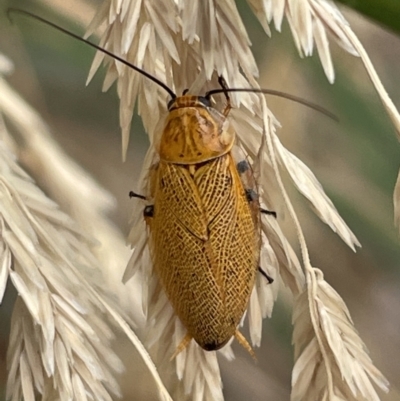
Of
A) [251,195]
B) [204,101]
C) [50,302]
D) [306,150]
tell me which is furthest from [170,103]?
[306,150]

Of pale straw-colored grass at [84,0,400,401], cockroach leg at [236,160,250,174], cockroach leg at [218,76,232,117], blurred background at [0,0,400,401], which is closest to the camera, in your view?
pale straw-colored grass at [84,0,400,401]

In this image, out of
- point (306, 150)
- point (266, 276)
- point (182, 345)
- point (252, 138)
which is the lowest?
point (306, 150)

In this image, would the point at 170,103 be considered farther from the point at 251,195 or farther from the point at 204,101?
the point at 251,195

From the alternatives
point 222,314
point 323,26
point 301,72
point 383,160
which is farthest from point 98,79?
point 323,26

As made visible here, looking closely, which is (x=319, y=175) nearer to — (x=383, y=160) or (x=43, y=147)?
(x=383, y=160)

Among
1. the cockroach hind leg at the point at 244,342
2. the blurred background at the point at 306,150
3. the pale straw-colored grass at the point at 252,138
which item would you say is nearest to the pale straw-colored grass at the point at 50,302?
the pale straw-colored grass at the point at 252,138

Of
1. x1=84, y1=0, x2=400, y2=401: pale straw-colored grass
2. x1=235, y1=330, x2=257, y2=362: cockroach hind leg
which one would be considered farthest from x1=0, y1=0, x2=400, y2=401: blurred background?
x1=84, y1=0, x2=400, y2=401: pale straw-colored grass

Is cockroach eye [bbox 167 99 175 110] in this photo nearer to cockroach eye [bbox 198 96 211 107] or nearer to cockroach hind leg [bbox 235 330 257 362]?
cockroach eye [bbox 198 96 211 107]
